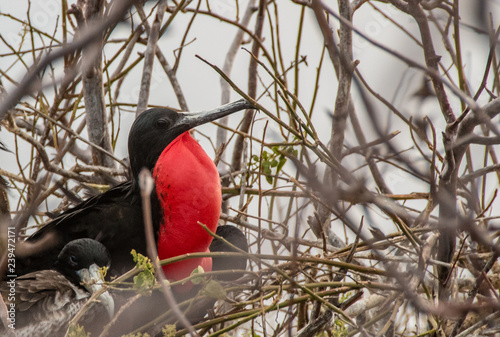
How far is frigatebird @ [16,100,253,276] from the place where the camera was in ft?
7.36

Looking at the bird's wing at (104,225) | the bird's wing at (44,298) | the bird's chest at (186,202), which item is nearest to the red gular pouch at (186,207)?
the bird's chest at (186,202)

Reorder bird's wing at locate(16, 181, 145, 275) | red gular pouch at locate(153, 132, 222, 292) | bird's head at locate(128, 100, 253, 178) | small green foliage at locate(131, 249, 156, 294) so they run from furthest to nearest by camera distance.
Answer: bird's head at locate(128, 100, 253, 178) < bird's wing at locate(16, 181, 145, 275) < red gular pouch at locate(153, 132, 222, 292) < small green foliage at locate(131, 249, 156, 294)

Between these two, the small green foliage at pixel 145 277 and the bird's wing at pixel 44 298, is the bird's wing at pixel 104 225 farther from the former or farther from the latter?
the small green foliage at pixel 145 277

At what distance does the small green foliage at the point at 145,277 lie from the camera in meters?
1.37

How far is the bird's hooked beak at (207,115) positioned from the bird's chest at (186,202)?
18 centimetres

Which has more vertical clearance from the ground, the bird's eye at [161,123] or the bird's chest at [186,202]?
the bird's eye at [161,123]

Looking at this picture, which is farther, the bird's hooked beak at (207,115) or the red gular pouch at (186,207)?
the bird's hooked beak at (207,115)

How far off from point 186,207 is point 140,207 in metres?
0.21

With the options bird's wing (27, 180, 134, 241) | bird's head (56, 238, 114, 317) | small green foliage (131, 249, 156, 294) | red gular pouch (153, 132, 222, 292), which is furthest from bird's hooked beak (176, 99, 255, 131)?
small green foliage (131, 249, 156, 294)

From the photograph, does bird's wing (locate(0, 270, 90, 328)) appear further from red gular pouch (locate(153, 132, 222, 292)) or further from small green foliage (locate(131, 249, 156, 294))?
small green foliage (locate(131, 249, 156, 294))

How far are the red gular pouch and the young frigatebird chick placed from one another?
0.79 feet

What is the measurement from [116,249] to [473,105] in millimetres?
1717

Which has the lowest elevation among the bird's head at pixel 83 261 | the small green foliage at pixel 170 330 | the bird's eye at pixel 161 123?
the small green foliage at pixel 170 330

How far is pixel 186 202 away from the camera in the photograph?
2240 mm
